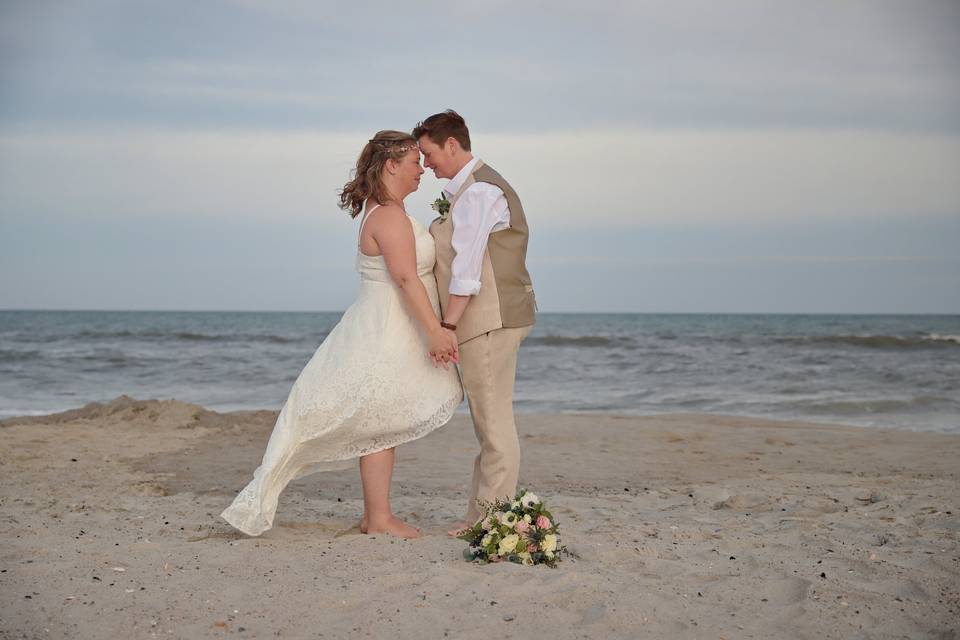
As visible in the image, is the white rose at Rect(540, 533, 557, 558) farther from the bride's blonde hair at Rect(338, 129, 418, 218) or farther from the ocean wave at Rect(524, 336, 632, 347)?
the ocean wave at Rect(524, 336, 632, 347)

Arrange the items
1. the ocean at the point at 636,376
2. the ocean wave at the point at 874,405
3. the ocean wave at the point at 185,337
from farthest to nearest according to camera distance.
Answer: the ocean wave at the point at 185,337 → the ocean at the point at 636,376 → the ocean wave at the point at 874,405

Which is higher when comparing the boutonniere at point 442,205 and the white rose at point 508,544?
the boutonniere at point 442,205

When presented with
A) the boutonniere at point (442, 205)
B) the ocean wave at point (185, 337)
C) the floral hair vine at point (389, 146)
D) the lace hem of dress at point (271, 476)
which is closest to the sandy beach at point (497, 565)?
the lace hem of dress at point (271, 476)

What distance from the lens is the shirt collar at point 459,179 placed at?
4078 millimetres

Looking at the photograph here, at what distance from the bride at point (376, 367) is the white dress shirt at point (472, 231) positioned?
0.22m

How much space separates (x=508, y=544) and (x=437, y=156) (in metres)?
1.82

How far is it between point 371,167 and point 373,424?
1.23 meters

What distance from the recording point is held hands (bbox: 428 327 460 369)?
3988 millimetres

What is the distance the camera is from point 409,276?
4.00 meters

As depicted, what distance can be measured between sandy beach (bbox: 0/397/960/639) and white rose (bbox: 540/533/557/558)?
0.10 metres

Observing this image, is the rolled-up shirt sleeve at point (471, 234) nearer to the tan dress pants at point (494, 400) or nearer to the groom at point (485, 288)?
the groom at point (485, 288)

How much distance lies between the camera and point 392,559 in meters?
3.71

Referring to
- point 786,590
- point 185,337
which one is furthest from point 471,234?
point 185,337

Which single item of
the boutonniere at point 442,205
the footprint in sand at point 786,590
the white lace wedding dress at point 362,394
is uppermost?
the boutonniere at point 442,205
